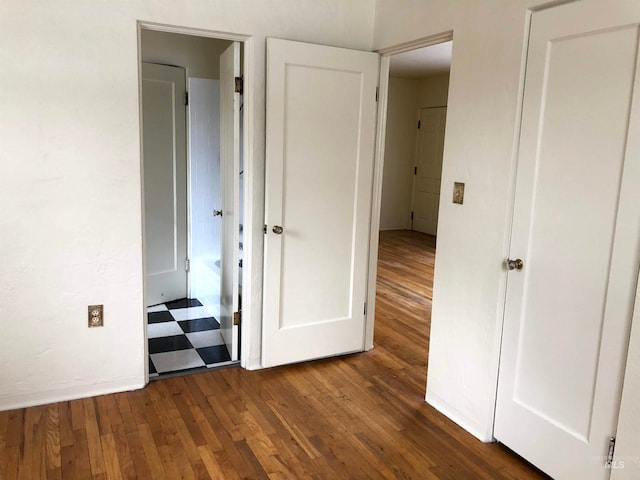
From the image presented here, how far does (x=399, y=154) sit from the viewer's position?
8.91 m

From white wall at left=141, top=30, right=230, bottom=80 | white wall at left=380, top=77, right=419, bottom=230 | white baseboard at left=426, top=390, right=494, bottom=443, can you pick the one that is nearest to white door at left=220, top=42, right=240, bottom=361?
white wall at left=141, top=30, right=230, bottom=80

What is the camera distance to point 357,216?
3453mm

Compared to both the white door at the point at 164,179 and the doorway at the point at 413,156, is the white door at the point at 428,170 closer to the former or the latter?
the doorway at the point at 413,156

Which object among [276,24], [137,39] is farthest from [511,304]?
[137,39]

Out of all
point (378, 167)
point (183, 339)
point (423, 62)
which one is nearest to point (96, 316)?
point (183, 339)

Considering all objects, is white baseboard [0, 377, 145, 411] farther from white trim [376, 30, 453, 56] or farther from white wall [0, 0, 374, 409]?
white trim [376, 30, 453, 56]

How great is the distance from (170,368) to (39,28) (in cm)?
201

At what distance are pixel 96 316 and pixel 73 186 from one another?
27.9 inches

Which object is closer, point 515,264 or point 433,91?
point 515,264

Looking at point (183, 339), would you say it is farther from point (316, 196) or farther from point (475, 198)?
point (475, 198)

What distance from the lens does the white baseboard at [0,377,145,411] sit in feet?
8.99

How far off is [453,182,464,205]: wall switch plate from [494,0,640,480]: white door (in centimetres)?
35

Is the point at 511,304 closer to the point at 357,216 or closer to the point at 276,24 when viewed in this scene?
the point at 357,216

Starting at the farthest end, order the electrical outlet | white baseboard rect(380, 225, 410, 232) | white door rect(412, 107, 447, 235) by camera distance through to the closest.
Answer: white baseboard rect(380, 225, 410, 232)
white door rect(412, 107, 447, 235)
the electrical outlet
